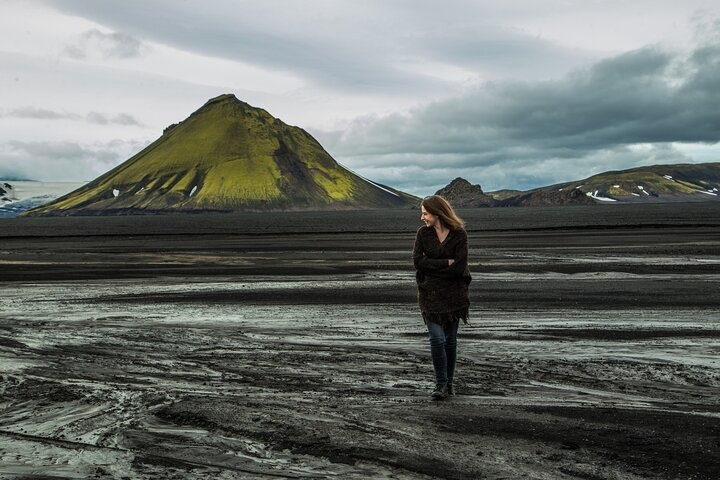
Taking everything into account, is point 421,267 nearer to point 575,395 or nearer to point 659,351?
point 575,395

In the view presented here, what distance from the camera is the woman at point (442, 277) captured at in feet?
33.3

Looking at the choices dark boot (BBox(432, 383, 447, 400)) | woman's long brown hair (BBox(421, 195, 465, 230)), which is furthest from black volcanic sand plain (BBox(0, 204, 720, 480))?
woman's long brown hair (BBox(421, 195, 465, 230))

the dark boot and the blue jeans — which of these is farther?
the blue jeans

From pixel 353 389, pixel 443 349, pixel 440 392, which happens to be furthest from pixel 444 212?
pixel 353 389

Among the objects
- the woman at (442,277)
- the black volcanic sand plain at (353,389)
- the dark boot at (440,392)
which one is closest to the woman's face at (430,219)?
the woman at (442,277)

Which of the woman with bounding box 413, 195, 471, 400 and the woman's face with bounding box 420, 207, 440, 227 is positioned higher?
the woman's face with bounding box 420, 207, 440, 227

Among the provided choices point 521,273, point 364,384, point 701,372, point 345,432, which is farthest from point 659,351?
point 521,273

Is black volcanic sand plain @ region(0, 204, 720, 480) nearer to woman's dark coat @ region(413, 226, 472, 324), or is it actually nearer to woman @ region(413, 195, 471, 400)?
woman @ region(413, 195, 471, 400)

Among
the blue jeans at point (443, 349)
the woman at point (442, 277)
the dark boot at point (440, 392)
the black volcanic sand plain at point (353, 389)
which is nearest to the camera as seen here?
the black volcanic sand plain at point (353, 389)

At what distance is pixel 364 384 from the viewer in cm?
1095

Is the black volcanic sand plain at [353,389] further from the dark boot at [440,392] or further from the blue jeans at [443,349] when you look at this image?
the blue jeans at [443,349]

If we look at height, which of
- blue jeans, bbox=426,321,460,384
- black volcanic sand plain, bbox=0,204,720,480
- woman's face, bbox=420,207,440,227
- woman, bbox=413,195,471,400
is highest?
woman's face, bbox=420,207,440,227

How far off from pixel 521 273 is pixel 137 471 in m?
28.8

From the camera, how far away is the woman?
33.3 ft
